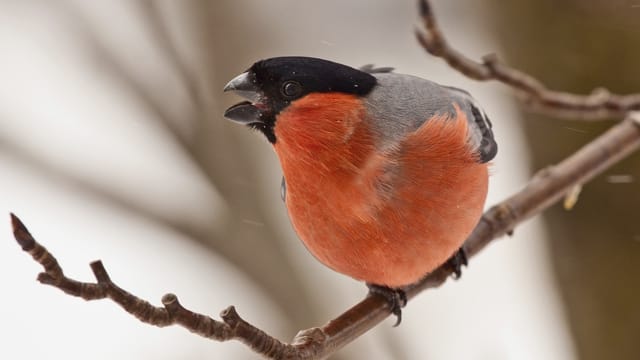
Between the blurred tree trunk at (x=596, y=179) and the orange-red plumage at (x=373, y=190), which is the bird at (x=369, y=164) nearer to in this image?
the orange-red plumage at (x=373, y=190)

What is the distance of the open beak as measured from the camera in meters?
1.09

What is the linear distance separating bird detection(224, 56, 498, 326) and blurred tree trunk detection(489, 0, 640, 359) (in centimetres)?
70

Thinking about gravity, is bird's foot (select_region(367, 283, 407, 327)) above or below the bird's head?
below

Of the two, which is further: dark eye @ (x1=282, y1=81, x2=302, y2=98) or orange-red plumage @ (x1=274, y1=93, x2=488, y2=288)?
orange-red plumage @ (x1=274, y1=93, x2=488, y2=288)

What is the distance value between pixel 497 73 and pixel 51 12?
2.08 metres

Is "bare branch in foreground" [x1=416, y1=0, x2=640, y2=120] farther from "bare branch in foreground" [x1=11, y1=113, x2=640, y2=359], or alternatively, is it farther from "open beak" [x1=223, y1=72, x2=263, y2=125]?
"open beak" [x1=223, y1=72, x2=263, y2=125]

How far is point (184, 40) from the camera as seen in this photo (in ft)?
7.86

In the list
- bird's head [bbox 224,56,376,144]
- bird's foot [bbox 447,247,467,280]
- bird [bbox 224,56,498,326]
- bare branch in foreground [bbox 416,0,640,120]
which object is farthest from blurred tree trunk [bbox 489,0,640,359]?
bird's head [bbox 224,56,376,144]

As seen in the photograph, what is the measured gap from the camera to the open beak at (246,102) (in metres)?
1.09

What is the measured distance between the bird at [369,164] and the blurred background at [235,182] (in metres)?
0.54

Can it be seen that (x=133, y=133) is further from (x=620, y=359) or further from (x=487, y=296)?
(x=620, y=359)

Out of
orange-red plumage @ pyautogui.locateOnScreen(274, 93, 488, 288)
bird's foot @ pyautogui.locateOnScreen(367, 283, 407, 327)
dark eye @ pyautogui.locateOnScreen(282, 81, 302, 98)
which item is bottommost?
bird's foot @ pyautogui.locateOnScreen(367, 283, 407, 327)

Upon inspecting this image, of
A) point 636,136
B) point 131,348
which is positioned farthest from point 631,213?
point 131,348

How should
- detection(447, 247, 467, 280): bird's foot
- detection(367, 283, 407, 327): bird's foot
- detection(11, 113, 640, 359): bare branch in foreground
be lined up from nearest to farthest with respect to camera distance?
detection(11, 113, 640, 359): bare branch in foreground, detection(367, 283, 407, 327): bird's foot, detection(447, 247, 467, 280): bird's foot
